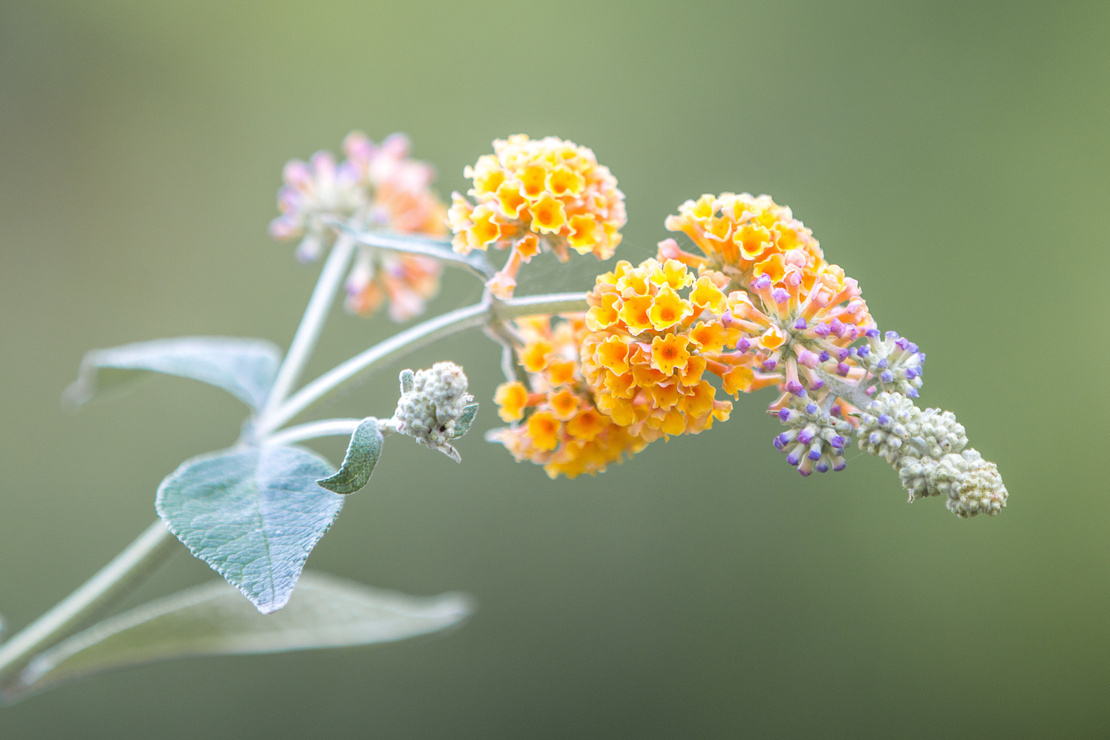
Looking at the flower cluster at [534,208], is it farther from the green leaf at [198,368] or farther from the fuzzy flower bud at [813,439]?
the green leaf at [198,368]

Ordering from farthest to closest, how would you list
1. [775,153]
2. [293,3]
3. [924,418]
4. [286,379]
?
[293,3]
[775,153]
[286,379]
[924,418]

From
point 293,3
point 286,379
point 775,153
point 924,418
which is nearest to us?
point 924,418

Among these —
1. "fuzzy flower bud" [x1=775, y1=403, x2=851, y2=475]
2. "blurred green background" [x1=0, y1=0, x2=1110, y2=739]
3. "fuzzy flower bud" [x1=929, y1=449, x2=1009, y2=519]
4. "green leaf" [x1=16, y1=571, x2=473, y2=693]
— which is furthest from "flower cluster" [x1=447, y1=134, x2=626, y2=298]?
"blurred green background" [x1=0, y1=0, x2=1110, y2=739]

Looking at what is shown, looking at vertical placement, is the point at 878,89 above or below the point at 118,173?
above

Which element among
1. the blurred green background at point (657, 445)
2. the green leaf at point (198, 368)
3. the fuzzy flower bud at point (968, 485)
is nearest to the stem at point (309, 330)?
the green leaf at point (198, 368)

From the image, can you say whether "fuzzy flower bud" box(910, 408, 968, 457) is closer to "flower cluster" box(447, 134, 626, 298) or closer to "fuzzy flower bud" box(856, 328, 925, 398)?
"fuzzy flower bud" box(856, 328, 925, 398)

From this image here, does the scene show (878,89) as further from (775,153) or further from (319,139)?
(319,139)

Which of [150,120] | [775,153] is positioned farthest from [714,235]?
[150,120]
